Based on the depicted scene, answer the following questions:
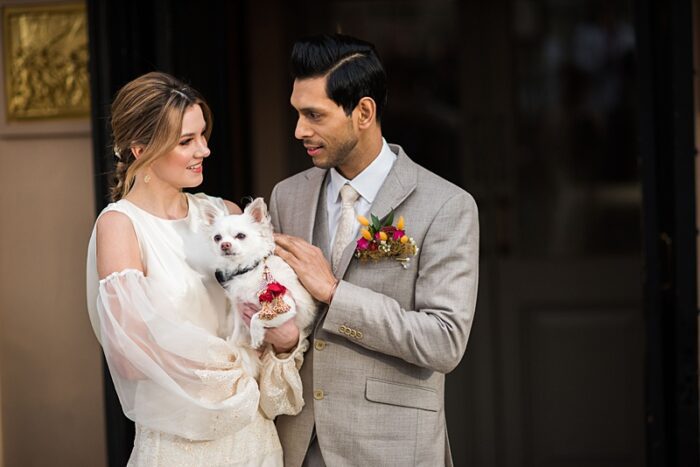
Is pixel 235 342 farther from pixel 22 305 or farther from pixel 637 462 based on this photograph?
pixel 637 462

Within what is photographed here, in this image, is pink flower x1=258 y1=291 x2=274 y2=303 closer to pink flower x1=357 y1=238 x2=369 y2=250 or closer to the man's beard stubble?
pink flower x1=357 y1=238 x2=369 y2=250

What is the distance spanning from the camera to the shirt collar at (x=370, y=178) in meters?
2.80

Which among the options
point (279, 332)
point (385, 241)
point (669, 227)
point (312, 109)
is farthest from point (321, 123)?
point (669, 227)

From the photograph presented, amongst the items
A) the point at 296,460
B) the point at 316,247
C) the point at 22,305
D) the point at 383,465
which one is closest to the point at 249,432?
the point at 296,460

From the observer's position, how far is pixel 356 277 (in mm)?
2738

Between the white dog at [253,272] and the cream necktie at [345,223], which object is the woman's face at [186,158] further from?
the cream necktie at [345,223]

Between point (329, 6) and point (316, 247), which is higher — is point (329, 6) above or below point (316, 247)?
above

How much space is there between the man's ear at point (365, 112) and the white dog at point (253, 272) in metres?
0.37

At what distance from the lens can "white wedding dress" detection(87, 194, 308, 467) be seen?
101 inches

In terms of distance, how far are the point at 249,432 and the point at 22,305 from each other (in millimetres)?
2298

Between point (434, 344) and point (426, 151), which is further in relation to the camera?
point (426, 151)

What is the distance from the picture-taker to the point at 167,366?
102 inches

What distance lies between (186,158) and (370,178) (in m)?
0.55

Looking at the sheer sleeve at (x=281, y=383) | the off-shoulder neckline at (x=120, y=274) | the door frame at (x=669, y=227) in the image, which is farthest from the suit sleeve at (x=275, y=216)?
the door frame at (x=669, y=227)
